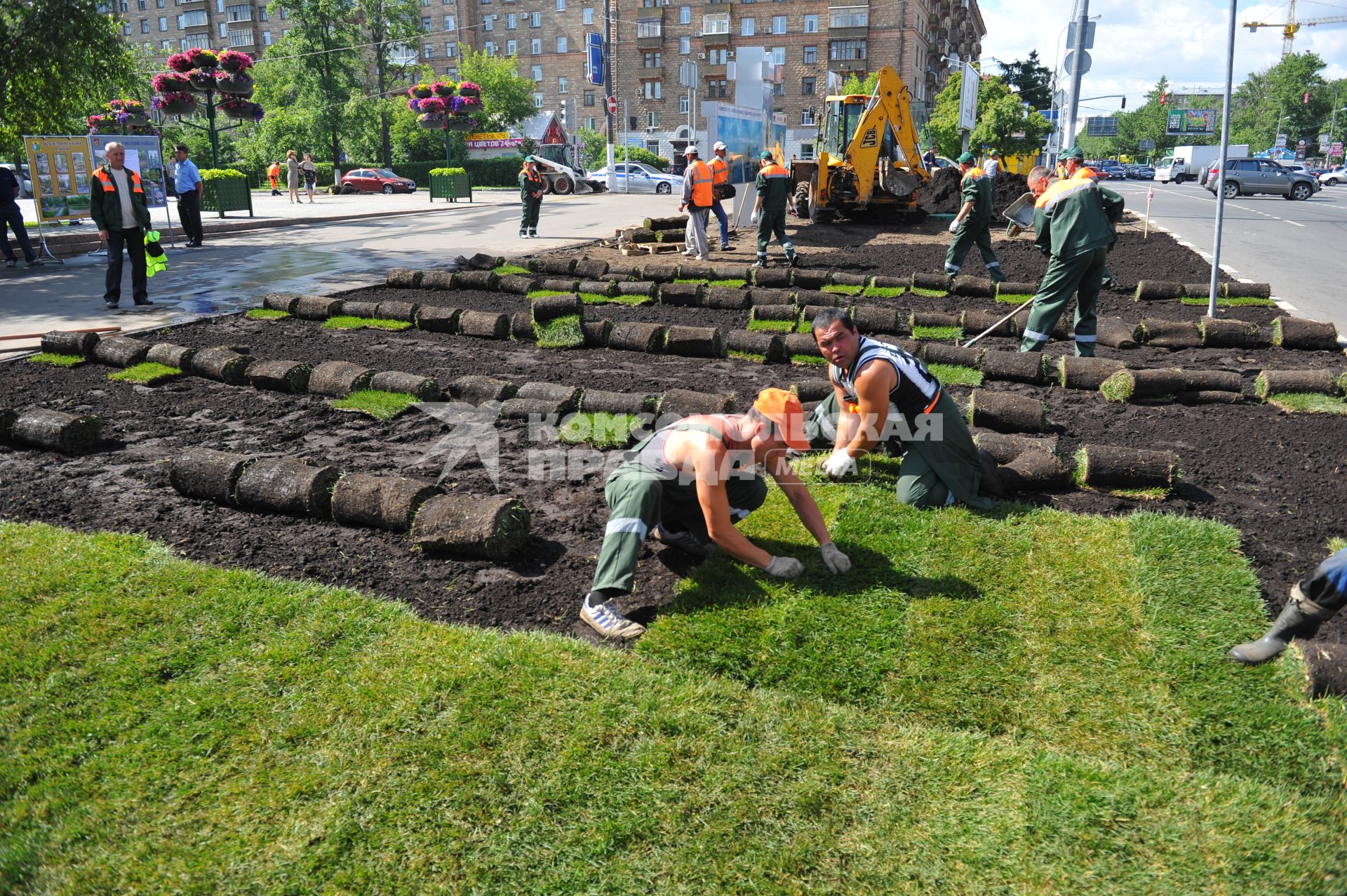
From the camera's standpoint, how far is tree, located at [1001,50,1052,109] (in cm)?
6341

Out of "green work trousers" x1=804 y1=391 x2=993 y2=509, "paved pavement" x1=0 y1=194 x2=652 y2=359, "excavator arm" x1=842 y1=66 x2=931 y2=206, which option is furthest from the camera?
"excavator arm" x1=842 y1=66 x2=931 y2=206

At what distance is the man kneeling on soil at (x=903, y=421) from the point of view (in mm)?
4855

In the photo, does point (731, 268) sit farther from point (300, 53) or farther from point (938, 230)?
point (300, 53)

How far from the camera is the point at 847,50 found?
232ft

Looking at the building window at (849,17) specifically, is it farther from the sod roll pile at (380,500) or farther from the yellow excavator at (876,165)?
the sod roll pile at (380,500)

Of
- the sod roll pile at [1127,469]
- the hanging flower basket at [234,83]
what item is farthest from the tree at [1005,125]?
the sod roll pile at [1127,469]

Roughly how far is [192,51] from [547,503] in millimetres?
25188

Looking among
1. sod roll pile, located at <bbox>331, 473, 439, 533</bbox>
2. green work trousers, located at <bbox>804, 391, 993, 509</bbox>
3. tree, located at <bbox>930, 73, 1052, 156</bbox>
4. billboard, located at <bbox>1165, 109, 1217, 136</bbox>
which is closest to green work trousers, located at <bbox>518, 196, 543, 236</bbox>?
sod roll pile, located at <bbox>331, 473, 439, 533</bbox>

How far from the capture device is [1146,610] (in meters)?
4.08

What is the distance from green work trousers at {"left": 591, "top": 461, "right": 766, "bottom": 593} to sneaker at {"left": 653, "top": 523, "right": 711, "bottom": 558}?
186 mm

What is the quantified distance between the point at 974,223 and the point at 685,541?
31.7ft

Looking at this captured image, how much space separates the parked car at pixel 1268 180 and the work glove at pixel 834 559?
38920mm

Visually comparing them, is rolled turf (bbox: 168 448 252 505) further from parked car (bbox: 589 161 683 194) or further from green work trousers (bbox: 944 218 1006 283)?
parked car (bbox: 589 161 683 194)

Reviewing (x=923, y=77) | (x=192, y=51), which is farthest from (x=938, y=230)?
(x=923, y=77)
